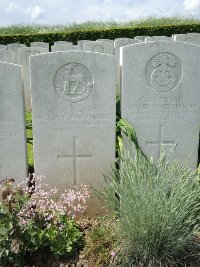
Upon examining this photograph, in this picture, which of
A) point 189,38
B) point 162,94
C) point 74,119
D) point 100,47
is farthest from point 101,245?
point 189,38

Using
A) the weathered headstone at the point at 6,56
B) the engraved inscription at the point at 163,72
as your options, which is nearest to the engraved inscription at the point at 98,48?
the weathered headstone at the point at 6,56

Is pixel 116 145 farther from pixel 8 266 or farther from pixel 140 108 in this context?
pixel 8 266

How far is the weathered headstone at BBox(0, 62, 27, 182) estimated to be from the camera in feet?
11.4

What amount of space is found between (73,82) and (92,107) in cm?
30

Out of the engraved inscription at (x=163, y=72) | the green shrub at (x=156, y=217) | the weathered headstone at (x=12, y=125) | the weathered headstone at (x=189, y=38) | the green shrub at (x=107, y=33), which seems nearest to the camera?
the green shrub at (x=156, y=217)

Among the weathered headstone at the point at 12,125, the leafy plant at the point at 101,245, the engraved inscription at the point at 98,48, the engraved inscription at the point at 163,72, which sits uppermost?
the engraved inscription at the point at 98,48

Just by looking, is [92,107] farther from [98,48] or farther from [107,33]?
[107,33]

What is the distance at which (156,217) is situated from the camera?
283 cm

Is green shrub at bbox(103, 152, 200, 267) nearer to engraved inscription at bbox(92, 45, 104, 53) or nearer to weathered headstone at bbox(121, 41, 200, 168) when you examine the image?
weathered headstone at bbox(121, 41, 200, 168)

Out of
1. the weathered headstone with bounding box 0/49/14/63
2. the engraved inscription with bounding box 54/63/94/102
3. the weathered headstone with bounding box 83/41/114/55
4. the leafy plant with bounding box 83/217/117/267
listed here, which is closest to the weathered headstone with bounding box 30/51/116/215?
the engraved inscription with bounding box 54/63/94/102

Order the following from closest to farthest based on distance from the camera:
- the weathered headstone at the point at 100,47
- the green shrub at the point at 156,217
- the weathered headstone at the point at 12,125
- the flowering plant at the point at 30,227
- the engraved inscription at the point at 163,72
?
the green shrub at the point at 156,217, the flowering plant at the point at 30,227, the weathered headstone at the point at 12,125, the engraved inscription at the point at 163,72, the weathered headstone at the point at 100,47

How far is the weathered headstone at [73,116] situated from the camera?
11.4ft

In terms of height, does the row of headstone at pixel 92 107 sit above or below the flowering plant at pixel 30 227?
above

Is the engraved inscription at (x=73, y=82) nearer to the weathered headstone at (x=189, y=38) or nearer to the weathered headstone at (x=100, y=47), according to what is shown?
the weathered headstone at (x=100, y=47)
